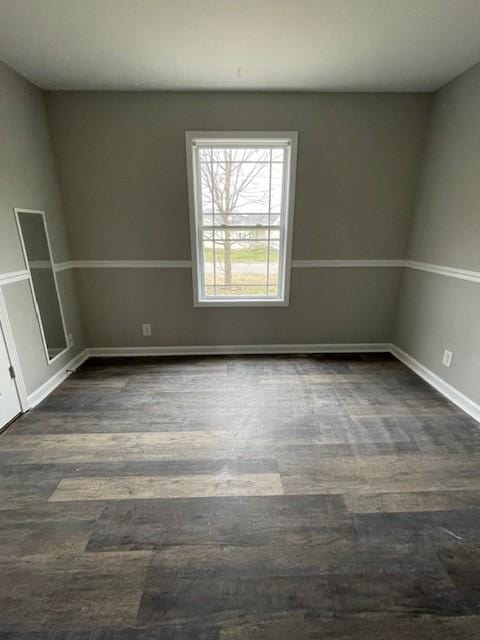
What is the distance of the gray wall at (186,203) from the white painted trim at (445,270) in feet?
0.70

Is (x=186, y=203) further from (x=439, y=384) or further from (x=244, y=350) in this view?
(x=439, y=384)

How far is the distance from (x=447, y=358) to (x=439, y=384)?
24 cm

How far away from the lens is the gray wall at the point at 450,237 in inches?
84.2

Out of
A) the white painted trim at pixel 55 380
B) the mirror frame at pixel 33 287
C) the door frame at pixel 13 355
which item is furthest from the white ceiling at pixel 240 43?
the white painted trim at pixel 55 380

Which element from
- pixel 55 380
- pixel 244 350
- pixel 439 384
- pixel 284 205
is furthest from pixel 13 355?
pixel 439 384

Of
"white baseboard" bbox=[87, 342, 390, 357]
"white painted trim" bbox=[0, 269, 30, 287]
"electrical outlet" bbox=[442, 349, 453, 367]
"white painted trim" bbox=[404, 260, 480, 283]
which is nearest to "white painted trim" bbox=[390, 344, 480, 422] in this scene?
"electrical outlet" bbox=[442, 349, 453, 367]

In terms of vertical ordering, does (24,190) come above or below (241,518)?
above

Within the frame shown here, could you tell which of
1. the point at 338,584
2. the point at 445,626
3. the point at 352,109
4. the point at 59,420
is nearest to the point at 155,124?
the point at 352,109

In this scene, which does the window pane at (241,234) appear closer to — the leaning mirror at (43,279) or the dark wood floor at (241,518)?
the leaning mirror at (43,279)

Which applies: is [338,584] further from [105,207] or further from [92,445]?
[105,207]

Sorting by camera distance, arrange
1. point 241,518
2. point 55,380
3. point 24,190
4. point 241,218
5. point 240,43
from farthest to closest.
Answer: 1. point 241,218
2. point 55,380
3. point 24,190
4. point 240,43
5. point 241,518

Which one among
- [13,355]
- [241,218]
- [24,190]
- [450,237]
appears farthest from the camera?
[241,218]

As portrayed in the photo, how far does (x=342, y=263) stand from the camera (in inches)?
116

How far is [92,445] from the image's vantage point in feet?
5.98
